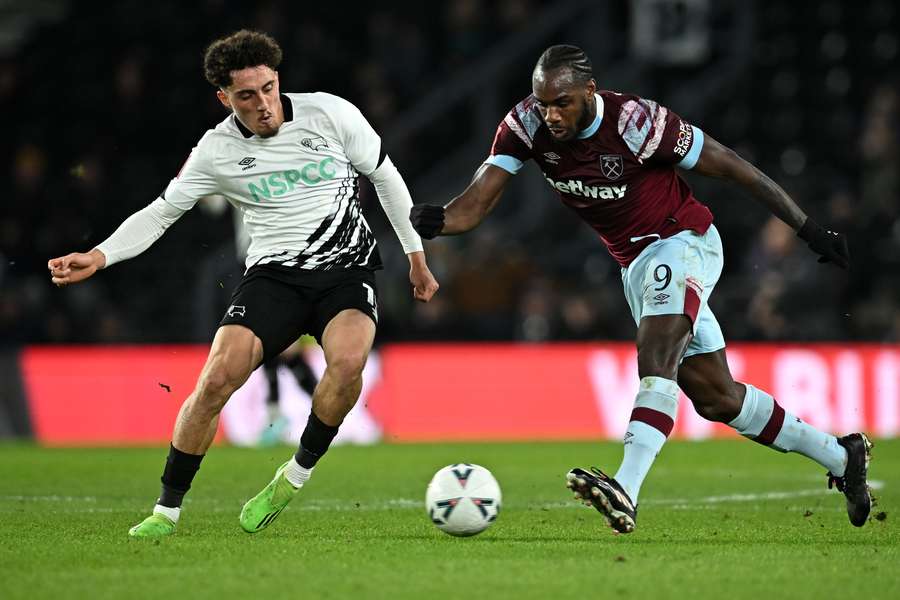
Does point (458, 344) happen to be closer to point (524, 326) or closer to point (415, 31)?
point (524, 326)

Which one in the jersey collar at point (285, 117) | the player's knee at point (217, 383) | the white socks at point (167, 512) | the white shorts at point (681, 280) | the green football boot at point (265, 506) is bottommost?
the white socks at point (167, 512)

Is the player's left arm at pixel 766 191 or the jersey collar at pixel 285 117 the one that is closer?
the player's left arm at pixel 766 191

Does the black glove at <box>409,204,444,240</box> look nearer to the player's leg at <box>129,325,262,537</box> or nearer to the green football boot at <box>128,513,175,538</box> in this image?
the player's leg at <box>129,325,262,537</box>

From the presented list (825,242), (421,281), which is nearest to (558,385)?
(421,281)

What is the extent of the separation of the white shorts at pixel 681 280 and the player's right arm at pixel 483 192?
80cm

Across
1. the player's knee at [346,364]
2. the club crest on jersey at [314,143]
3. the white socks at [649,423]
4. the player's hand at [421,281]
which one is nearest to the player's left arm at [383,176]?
the player's hand at [421,281]

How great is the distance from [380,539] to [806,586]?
7.35ft

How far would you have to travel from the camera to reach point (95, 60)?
791 inches

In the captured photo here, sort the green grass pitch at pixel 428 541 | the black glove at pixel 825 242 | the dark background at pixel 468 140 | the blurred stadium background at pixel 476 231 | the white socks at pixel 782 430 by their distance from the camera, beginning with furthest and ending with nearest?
the dark background at pixel 468 140 → the blurred stadium background at pixel 476 231 → the white socks at pixel 782 430 → the black glove at pixel 825 242 → the green grass pitch at pixel 428 541

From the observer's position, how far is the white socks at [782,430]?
7461 millimetres

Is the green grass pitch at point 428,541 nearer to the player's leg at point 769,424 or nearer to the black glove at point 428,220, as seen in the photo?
the player's leg at point 769,424

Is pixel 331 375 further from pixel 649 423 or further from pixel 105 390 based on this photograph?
pixel 105 390

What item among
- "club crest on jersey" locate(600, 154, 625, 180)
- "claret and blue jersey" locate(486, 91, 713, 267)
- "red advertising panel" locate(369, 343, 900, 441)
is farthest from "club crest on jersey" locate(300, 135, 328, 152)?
"red advertising panel" locate(369, 343, 900, 441)

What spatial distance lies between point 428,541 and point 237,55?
2506 millimetres
